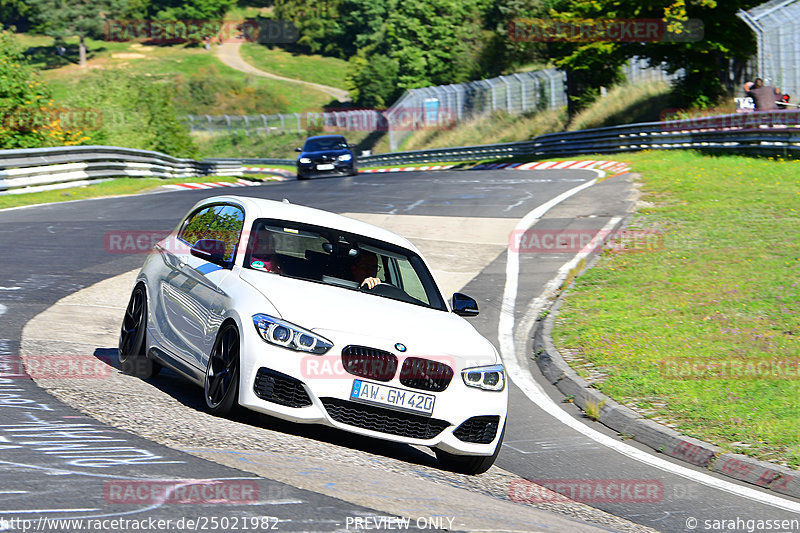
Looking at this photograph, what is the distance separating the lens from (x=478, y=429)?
22.7ft

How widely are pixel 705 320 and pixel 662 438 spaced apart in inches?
158

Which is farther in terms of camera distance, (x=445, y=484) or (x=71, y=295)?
(x=71, y=295)

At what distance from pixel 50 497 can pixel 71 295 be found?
26.5ft

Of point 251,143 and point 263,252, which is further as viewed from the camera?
point 251,143

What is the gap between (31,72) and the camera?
100ft

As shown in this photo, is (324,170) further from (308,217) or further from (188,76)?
(188,76)

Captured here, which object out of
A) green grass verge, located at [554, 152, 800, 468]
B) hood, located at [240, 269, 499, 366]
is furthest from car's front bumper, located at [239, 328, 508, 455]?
green grass verge, located at [554, 152, 800, 468]

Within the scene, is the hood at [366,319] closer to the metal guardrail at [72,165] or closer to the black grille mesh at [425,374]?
the black grille mesh at [425,374]

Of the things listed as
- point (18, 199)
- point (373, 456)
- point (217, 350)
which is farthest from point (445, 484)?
point (18, 199)

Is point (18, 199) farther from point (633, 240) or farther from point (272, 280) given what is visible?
point (272, 280)

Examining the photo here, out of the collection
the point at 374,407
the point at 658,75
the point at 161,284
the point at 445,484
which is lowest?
the point at 445,484

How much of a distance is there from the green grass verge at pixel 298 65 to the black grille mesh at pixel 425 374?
121m

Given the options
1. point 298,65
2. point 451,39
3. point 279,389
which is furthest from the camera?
point 298,65

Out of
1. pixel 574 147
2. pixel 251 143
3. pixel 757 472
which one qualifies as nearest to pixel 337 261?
pixel 757 472
